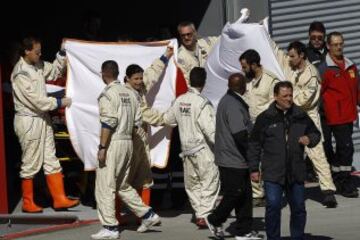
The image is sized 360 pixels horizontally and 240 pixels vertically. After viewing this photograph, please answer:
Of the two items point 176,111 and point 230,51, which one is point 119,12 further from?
point 176,111

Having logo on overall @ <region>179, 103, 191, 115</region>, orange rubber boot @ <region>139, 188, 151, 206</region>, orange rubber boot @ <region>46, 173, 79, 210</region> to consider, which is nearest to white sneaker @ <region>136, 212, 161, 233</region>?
orange rubber boot @ <region>139, 188, 151, 206</region>

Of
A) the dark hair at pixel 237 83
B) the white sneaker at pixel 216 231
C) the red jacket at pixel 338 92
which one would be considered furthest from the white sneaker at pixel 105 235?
the red jacket at pixel 338 92

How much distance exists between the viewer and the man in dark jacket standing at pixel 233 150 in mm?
11680

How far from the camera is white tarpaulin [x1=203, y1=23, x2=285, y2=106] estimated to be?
45.3ft

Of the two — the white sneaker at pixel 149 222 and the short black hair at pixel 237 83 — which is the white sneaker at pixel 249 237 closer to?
the white sneaker at pixel 149 222

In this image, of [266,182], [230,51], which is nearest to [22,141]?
[230,51]

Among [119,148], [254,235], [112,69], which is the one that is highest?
[112,69]

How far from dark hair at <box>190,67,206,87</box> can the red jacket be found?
2068mm

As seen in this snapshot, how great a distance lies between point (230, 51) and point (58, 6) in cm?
442

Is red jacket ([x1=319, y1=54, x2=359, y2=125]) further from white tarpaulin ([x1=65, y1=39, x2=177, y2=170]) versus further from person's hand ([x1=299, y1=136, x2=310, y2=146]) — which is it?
person's hand ([x1=299, y1=136, x2=310, y2=146])

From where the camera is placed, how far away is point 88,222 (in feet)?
43.1

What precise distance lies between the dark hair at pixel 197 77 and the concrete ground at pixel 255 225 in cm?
160

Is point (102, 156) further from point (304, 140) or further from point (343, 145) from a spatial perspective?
point (343, 145)

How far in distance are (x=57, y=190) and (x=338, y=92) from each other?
357 centimetres
